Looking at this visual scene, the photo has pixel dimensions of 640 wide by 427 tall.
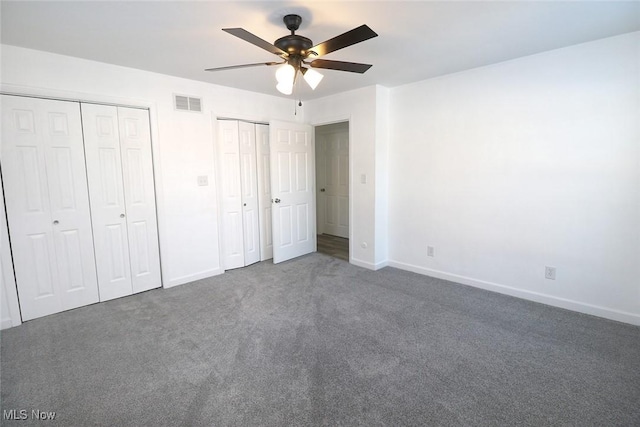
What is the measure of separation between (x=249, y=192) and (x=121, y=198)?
1.63 m

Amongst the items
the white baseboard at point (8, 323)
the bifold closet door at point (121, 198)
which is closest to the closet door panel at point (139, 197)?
the bifold closet door at point (121, 198)

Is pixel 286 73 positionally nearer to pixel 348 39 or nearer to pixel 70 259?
pixel 348 39

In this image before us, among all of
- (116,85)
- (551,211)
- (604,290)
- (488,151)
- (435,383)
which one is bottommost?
(435,383)

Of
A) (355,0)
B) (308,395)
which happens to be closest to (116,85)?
(355,0)

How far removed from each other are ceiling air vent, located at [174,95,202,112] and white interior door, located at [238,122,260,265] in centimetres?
63

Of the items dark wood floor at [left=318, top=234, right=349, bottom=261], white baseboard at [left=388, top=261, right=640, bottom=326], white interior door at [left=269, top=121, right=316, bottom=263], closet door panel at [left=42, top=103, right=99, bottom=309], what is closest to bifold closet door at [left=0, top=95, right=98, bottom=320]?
closet door panel at [left=42, top=103, right=99, bottom=309]

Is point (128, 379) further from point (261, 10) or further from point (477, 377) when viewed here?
point (261, 10)

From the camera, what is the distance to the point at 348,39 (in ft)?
6.11

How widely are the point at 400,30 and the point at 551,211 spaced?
2297 mm

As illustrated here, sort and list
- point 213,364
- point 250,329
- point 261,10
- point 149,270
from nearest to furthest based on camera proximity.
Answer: point 261,10 < point 213,364 < point 250,329 < point 149,270

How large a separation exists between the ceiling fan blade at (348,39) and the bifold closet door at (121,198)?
7.99ft

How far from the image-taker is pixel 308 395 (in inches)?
76.4

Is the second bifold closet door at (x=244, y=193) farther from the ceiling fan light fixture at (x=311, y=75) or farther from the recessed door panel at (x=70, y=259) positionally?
the ceiling fan light fixture at (x=311, y=75)

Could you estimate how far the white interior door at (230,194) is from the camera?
4152mm
